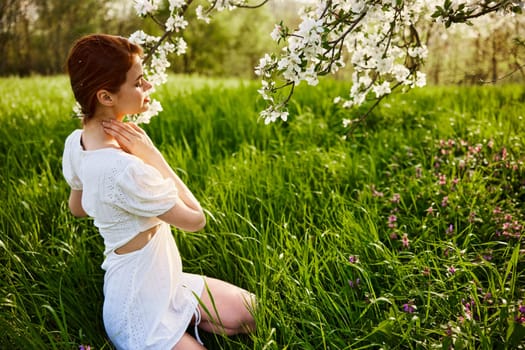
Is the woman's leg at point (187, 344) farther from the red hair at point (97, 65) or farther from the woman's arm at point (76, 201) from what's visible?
the red hair at point (97, 65)

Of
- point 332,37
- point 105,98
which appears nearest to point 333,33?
point 332,37

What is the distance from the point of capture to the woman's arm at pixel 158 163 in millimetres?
1795

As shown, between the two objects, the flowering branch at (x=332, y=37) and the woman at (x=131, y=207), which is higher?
the flowering branch at (x=332, y=37)

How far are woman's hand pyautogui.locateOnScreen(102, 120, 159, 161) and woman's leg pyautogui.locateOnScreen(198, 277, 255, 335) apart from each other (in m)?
0.59

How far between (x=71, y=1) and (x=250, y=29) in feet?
42.0

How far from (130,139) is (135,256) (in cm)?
45

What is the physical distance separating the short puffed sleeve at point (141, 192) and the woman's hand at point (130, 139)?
0.49ft

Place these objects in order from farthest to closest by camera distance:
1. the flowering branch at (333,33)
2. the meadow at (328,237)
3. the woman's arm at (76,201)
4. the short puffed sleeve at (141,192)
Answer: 1. the woman's arm at (76,201)
2. the meadow at (328,237)
3. the flowering branch at (333,33)
4. the short puffed sleeve at (141,192)

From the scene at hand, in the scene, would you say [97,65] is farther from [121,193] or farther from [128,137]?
[121,193]

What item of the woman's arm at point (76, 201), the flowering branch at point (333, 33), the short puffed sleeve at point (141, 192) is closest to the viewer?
the short puffed sleeve at point (141, 192)

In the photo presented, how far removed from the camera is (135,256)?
1803 millimetres

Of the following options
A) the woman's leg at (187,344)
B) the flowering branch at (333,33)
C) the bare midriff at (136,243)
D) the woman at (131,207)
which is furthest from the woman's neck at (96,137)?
the woman's leg at (187,344)

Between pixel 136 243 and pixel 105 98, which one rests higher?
pixel 105 98

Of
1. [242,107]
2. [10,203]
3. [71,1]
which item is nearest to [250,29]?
[71,1]
